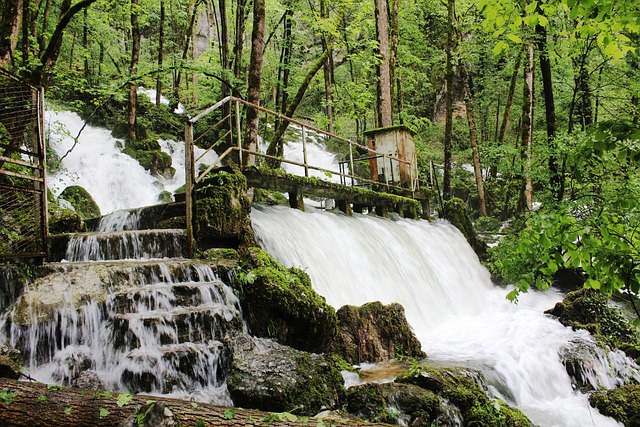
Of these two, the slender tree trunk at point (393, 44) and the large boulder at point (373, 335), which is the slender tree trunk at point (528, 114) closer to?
the slender tree trunk at point (393, 44)

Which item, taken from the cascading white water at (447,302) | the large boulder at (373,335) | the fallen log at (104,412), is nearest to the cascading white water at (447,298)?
the cascading white water at (447,302)

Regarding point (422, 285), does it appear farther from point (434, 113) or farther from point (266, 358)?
point (434, 113)

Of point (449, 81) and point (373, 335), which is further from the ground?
point (449, 81)

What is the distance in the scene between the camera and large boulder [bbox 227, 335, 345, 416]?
389 cm

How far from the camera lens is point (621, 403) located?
564 centimetres

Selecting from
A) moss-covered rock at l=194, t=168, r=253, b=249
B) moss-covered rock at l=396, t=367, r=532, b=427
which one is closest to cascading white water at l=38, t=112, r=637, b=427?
moss-covered rock at l=194, t=168, r=253, b=249

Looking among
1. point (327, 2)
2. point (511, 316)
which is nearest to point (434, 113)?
point (327, 2)

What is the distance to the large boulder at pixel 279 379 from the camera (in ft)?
12.8

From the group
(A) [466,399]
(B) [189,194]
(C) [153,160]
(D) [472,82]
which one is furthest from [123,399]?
(D) [472,82]

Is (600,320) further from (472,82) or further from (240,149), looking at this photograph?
(472,82)

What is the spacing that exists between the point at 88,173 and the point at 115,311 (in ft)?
41.9

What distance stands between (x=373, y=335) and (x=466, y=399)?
2.00 metres

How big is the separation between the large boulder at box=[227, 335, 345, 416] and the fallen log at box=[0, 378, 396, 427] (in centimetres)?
92

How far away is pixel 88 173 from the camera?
15688mm
